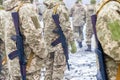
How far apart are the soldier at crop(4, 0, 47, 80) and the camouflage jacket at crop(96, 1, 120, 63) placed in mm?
1400

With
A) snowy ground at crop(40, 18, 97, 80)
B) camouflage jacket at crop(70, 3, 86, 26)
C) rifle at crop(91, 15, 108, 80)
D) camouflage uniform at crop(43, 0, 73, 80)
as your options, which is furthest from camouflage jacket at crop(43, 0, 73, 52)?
camouflage jacket at crop(70, 3, 86, 26)

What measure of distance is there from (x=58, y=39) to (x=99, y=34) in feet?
11.2

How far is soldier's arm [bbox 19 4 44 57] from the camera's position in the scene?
14.4 ft

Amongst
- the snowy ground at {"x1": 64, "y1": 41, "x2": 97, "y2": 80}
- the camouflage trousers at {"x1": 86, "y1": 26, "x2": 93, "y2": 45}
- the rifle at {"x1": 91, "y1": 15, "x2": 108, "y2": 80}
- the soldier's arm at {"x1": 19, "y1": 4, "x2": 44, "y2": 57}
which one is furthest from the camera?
the camouflage trousers at {"x1": 86, "y1": 26, "x2": 93, "y2": 45}

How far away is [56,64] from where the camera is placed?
6562 mm

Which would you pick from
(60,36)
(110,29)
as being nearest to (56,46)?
(60,36)

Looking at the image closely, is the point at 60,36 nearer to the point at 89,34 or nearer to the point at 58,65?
the point at 58,65

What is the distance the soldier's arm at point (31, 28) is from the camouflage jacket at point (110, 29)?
138cm

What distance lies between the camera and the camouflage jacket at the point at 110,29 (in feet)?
10.1

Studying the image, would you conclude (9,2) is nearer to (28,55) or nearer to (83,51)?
(28,55)

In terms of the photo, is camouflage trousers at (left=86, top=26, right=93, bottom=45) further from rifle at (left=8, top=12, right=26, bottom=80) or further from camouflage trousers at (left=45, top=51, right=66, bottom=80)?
rifle at (left=8, top=12, right=26, bottom=80)

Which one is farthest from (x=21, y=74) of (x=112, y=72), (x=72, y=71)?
(x=72, y=71)

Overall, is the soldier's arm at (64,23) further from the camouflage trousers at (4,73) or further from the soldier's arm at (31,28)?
the soldier's arm at (31,28)

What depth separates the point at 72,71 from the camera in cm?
916
